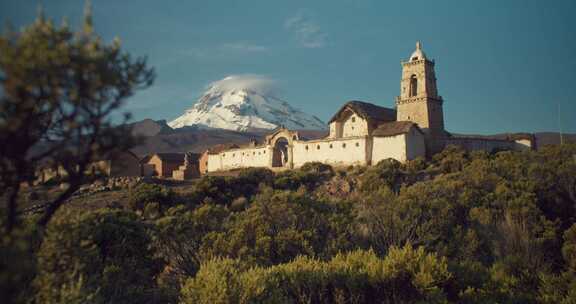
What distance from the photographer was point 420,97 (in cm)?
4350

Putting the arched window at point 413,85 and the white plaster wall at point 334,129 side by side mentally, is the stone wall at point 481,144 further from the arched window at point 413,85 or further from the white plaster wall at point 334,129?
the white plaster wall at point 334,129

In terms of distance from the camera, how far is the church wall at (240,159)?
1902 inches

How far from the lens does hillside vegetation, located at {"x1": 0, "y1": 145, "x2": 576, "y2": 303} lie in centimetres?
1077

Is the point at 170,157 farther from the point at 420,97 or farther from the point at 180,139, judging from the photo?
the point at 180,139

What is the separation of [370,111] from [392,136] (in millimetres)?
5778

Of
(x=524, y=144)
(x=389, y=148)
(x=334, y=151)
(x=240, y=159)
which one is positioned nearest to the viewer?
(x=389, y=148)

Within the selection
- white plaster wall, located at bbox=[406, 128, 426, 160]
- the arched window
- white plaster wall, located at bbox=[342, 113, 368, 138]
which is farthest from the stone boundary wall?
the arched window

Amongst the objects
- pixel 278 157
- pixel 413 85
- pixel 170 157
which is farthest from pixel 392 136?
pixel 170 157

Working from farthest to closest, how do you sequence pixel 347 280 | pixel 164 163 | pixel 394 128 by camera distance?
pixel 164 163
pixel 394 128
pixel 347 280

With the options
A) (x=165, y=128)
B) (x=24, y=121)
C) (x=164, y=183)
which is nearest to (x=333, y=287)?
(x=24, y=121)

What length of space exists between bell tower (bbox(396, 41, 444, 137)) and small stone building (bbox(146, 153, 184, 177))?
25447mm

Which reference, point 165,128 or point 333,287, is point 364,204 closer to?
point 333,287

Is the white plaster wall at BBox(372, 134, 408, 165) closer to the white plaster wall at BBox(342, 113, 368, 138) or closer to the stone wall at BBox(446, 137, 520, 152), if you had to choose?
the white plaster wall at BBox(342, 113, 368, 138)

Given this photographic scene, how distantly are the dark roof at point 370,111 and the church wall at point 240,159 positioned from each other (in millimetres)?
7597
